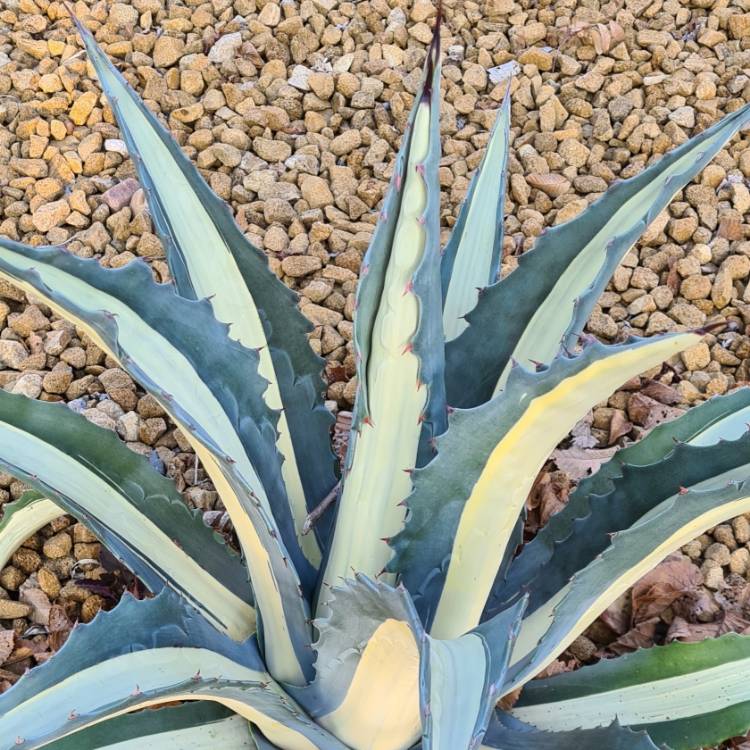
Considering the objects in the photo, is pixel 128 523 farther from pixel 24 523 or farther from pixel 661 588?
pixel 661 588

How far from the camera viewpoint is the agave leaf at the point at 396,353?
2.52 feet

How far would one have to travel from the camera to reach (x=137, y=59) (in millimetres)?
1938

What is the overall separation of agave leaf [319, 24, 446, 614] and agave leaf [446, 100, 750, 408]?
108 millimetres

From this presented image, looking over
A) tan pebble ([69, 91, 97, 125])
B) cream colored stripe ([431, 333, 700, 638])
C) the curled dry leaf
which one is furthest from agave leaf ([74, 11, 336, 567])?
tan pebble ([69, 91, 97, 125])

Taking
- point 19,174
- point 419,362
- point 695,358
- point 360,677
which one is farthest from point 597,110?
point 360,677

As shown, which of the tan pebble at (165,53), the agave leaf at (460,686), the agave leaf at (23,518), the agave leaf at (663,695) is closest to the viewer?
the agave leaf at (460,686)

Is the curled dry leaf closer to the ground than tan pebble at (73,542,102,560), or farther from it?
closer to the ground

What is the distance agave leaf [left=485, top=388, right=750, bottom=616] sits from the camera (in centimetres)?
95

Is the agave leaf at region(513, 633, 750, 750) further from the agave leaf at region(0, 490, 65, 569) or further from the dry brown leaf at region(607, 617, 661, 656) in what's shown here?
the agave leaf at region(0, 490, 65, 569)

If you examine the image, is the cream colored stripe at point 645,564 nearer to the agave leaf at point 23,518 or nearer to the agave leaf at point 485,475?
the agave leaf at point 485,475

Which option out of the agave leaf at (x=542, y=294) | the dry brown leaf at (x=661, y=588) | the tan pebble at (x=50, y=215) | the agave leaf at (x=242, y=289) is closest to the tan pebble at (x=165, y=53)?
the tan pebble at (x=50, y=215)

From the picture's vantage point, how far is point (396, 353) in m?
0.84

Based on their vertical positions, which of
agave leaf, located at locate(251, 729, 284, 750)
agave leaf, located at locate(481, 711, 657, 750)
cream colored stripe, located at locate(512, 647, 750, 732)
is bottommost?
agave leaf, located at locate(481, 711, 657, 750)

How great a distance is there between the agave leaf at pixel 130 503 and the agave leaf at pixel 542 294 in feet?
1.00
